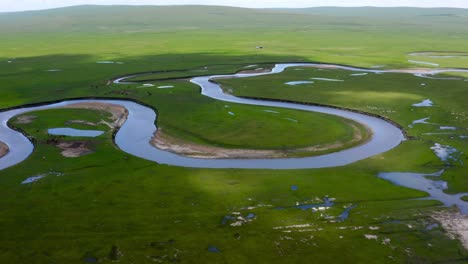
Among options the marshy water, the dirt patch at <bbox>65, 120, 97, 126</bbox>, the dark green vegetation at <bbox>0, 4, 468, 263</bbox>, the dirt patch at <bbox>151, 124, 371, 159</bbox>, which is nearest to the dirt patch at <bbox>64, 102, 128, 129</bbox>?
the marshy water

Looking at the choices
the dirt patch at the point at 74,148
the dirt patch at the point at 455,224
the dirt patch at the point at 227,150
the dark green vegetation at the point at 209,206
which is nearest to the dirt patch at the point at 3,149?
the dark green vegetation at the point at 209,206

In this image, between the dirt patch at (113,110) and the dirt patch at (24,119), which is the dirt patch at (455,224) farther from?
the dirt patch at (24,119)

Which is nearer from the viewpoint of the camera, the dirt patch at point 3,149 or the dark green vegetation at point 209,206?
the dark green vegetation at point 209,206

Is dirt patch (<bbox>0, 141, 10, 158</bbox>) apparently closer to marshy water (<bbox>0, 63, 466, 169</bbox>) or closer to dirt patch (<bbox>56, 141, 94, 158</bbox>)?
marshy water (<bbox>0, 63, 466, 169</bbox>)

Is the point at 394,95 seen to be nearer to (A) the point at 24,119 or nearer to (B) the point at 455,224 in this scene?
(B) the point at 455,224

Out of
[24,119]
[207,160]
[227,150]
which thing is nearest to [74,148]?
[207,160]

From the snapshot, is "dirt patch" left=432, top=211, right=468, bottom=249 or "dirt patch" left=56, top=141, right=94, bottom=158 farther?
"dirt patch" left=56, top=141, right=94, bottom=158
